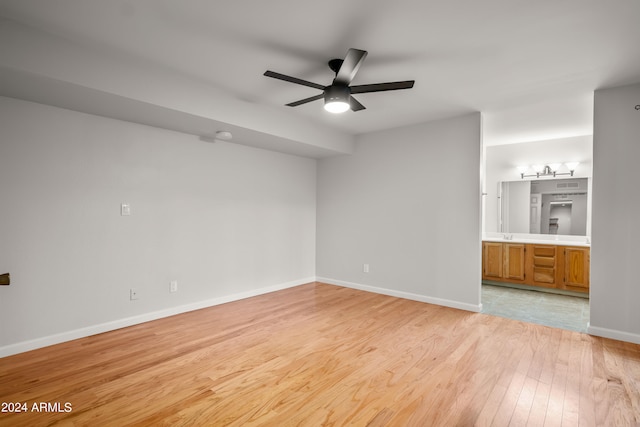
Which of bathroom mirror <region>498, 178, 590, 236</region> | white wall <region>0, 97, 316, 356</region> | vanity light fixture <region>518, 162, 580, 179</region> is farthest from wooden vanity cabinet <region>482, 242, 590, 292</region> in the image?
white wall <region>0, 97, 316, 356</region>

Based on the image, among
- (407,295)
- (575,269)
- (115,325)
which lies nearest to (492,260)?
(575,269)

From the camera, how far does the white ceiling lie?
2053 millimetres

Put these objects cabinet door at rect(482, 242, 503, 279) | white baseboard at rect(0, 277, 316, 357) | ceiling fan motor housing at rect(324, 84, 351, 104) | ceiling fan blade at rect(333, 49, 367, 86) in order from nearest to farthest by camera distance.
Answer: ceiling fan blade at rect(333, 49, 367, 86) < ceiling fan motor housing at rect(324, 84, 351, 104) < white baseboard at rect(0, 277, 316, 357) < cabinet door at rect(482, 242, 503, 279)

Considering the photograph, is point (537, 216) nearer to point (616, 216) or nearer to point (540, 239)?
point (540, 239)

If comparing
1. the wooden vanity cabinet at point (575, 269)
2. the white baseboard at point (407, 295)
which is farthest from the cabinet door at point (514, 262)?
the white baseboard at point (407, 295)

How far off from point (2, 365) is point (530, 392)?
13.2 ft

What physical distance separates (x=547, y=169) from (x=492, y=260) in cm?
185

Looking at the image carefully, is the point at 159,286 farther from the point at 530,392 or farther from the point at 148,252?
the point at 530,392

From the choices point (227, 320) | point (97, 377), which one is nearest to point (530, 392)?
point (227, 320)

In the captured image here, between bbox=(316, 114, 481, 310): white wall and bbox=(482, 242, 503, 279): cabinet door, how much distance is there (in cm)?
181

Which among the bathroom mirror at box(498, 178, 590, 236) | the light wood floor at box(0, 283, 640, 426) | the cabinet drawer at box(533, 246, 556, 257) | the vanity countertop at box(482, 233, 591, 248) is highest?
the bathroom mirror at box(498, 178, 590, 236)

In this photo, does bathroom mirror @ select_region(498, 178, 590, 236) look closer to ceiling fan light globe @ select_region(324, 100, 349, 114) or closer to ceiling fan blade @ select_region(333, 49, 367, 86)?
ceiling fan light globe @ select_region(324, 100, 349, 114)

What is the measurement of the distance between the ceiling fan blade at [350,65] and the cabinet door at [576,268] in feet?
15.2

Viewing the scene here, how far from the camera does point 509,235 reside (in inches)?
234
